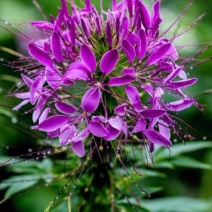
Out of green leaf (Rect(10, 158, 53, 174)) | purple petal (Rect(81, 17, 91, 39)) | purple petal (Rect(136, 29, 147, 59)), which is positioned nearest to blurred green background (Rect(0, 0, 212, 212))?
green leaf (Rect(10, 158, 53, 174))

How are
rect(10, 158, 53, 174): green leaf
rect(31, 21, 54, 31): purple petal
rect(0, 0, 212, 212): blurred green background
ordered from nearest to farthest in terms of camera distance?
rect(31, 21, 54, 31): purple petal < rect(10, 158, 53, 174): green leaf < rect(0, 0, 212, 212): blurred green background

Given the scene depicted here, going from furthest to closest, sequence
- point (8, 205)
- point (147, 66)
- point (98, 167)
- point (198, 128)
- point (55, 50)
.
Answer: point (198, 128) → point (8, 205) → point (98, 167) → point (147, 66) → point (55, 50)

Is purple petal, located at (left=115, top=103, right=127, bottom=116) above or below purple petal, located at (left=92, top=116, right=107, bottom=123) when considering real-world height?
above

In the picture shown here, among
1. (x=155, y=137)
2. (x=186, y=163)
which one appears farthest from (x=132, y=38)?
(x=186, y=163)

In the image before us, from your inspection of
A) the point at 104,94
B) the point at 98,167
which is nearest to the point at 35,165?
the point at 98,167

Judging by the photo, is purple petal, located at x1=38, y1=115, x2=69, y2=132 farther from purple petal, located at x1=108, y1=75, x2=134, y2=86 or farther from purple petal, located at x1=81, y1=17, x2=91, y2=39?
purple petal, located at x1=81, y1=17, x2=91, y2=39

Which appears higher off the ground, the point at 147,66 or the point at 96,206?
the point at 147,66

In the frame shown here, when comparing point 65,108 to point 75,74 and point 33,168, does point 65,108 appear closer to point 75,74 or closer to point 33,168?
point 75,74

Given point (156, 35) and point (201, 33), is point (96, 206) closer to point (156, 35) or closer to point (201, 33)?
point (156, 35)
